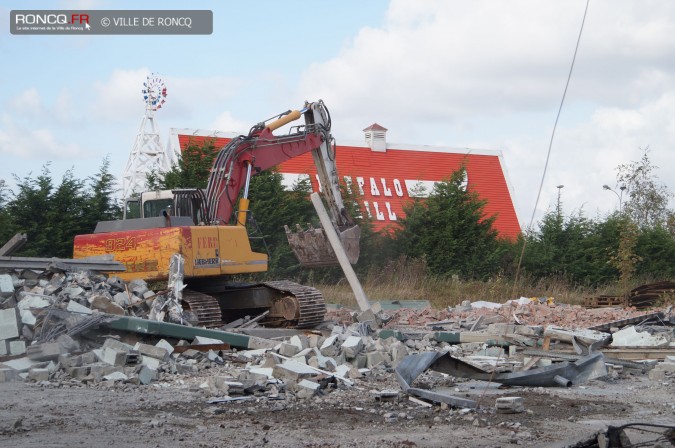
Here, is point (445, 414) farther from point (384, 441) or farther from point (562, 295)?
point (562, 295)

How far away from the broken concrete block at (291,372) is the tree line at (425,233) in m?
13.1

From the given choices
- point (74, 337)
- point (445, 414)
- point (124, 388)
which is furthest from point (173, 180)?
point (445, 414)

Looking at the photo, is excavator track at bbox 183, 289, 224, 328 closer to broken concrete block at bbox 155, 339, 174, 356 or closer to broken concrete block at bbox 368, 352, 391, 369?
broken concrete block at bbox 155, 339, 174, 356

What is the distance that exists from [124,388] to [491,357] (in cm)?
523

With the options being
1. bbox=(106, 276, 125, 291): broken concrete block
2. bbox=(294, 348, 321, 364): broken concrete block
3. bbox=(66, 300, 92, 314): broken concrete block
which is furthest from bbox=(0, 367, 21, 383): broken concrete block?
bbox=(106, 276, 125, 291): broken concrete block

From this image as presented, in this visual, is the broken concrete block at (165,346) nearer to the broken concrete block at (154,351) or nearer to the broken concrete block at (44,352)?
the broken concrete block at (154,351)

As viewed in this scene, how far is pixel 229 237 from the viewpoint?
1525 cm

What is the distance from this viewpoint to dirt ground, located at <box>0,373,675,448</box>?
6.75 metres

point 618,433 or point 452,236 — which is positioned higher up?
point 452,236

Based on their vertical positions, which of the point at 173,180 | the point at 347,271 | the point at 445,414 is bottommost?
the point at 445,414

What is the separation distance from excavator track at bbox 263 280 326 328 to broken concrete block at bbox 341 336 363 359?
13.2 ft

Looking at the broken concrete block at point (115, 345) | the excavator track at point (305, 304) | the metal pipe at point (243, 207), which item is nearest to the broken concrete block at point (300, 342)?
the broken concrete block at point (115, 345)

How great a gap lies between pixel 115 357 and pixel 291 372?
2128mm

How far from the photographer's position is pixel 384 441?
22.2ft
